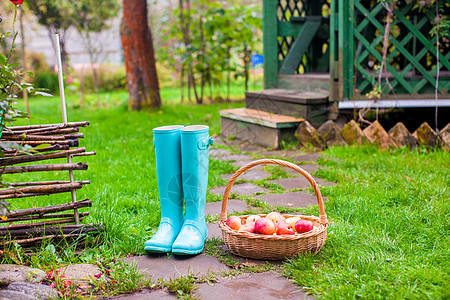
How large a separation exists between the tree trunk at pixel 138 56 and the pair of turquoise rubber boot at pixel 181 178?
543 cm

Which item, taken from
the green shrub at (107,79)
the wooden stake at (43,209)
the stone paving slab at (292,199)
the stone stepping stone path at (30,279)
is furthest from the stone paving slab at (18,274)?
the green shrub at (107,79)

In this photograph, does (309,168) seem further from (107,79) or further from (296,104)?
(107,79)

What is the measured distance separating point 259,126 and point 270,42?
1440 millimetres

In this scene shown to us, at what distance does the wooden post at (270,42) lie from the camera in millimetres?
5877

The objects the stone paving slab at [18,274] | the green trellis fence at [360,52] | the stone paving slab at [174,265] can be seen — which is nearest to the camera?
the stone paving slab at [18,274]

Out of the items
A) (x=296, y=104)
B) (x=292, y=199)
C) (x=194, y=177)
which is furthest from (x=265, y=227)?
(x=296, y=104)

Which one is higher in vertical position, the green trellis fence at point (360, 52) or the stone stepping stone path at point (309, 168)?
the green trellis fence at point (360, 52)

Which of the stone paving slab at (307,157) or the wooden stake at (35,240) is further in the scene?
the stone paving slab at (307,157)

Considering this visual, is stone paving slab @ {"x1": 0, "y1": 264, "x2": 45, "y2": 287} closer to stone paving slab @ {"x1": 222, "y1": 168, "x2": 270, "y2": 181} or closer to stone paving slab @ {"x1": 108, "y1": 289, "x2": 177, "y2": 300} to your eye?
stone paving slab @ {"x1": 108, "y1": 289, "x2": 177, "y2": 300}

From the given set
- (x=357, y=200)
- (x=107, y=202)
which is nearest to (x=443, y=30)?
(x=357, y=200)

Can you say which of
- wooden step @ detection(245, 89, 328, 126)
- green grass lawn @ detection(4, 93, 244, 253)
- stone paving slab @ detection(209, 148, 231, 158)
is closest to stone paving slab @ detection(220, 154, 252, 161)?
stone paving slab @ detection(209, 148, 231, 158)

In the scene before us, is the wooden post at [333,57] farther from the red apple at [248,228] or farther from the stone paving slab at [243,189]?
the red apple at [248,228]

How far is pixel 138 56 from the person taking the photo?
7.46 meters

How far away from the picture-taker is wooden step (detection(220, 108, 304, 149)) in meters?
4.81
